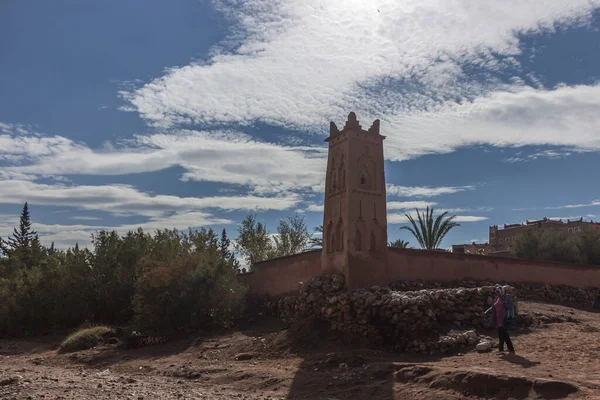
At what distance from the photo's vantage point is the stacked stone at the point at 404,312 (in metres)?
14.8

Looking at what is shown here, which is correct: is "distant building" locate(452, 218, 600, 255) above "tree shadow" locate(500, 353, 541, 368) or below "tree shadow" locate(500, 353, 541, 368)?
above

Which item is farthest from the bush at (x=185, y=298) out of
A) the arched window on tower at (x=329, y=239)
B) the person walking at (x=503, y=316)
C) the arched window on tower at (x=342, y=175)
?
the person walking at (x=503, y=316)

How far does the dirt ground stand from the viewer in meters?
10.3

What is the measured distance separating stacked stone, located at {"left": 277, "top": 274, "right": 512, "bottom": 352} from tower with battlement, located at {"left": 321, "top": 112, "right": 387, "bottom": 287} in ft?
2.81

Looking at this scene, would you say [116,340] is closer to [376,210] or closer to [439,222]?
[376,210]

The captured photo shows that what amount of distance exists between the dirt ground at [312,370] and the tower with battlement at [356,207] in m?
2.38

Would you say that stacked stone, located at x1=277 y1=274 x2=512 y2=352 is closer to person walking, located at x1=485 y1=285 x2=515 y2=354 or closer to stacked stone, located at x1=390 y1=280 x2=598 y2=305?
person walking, located at x1=485 y1=285 x2=515 y2=354

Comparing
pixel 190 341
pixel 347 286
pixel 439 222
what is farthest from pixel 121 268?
pixel 439 222

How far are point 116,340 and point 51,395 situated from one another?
32.1 ft

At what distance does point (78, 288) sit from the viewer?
27.0 m

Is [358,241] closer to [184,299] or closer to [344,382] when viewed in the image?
[344,382]

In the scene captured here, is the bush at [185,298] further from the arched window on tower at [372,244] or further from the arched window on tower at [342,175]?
the arched window on tower at [342,175]

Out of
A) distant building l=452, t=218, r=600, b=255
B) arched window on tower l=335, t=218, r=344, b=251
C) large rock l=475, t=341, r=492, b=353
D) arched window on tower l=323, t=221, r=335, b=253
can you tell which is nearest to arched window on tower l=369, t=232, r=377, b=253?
arched window on tower l=335, t=218, r=344, b=251

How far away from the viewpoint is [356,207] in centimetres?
1792
